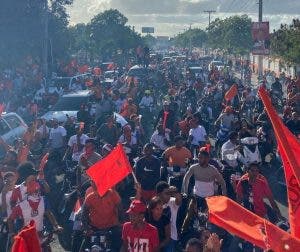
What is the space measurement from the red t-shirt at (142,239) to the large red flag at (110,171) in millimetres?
1156

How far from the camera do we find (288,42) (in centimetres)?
3850

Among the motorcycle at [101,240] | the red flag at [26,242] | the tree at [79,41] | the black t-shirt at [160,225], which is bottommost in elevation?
the tree at [79,41]

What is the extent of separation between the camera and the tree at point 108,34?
66.4 metres

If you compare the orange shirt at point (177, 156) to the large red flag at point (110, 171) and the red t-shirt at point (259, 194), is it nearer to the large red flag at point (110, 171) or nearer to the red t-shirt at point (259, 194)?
the red t-shirt at point (259, 194)

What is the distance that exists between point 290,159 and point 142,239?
2684mm

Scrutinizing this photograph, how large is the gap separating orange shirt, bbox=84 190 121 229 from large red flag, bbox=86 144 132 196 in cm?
41

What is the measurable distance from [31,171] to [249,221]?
18.6ft

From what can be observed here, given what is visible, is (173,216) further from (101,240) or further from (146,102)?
(146,102)

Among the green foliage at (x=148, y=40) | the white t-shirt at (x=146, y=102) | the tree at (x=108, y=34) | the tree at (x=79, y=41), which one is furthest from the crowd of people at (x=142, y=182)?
the green foliage at (x=148, y=40)

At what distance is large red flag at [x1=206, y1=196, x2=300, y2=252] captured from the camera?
17.8ft

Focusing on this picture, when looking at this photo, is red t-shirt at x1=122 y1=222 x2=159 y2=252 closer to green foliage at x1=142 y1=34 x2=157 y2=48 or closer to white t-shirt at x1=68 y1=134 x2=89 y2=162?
white t-shirt at x1=68 y1=134 x2=89 y2=162

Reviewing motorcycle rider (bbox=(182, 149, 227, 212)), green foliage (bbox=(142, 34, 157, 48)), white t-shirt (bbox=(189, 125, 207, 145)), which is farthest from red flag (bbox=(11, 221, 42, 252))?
green foliage (bbox=(142, 34, 157, 48))

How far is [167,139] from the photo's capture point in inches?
613

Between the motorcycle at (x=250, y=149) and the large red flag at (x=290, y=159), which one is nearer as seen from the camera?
the large red flag at (x=290, y=159)
